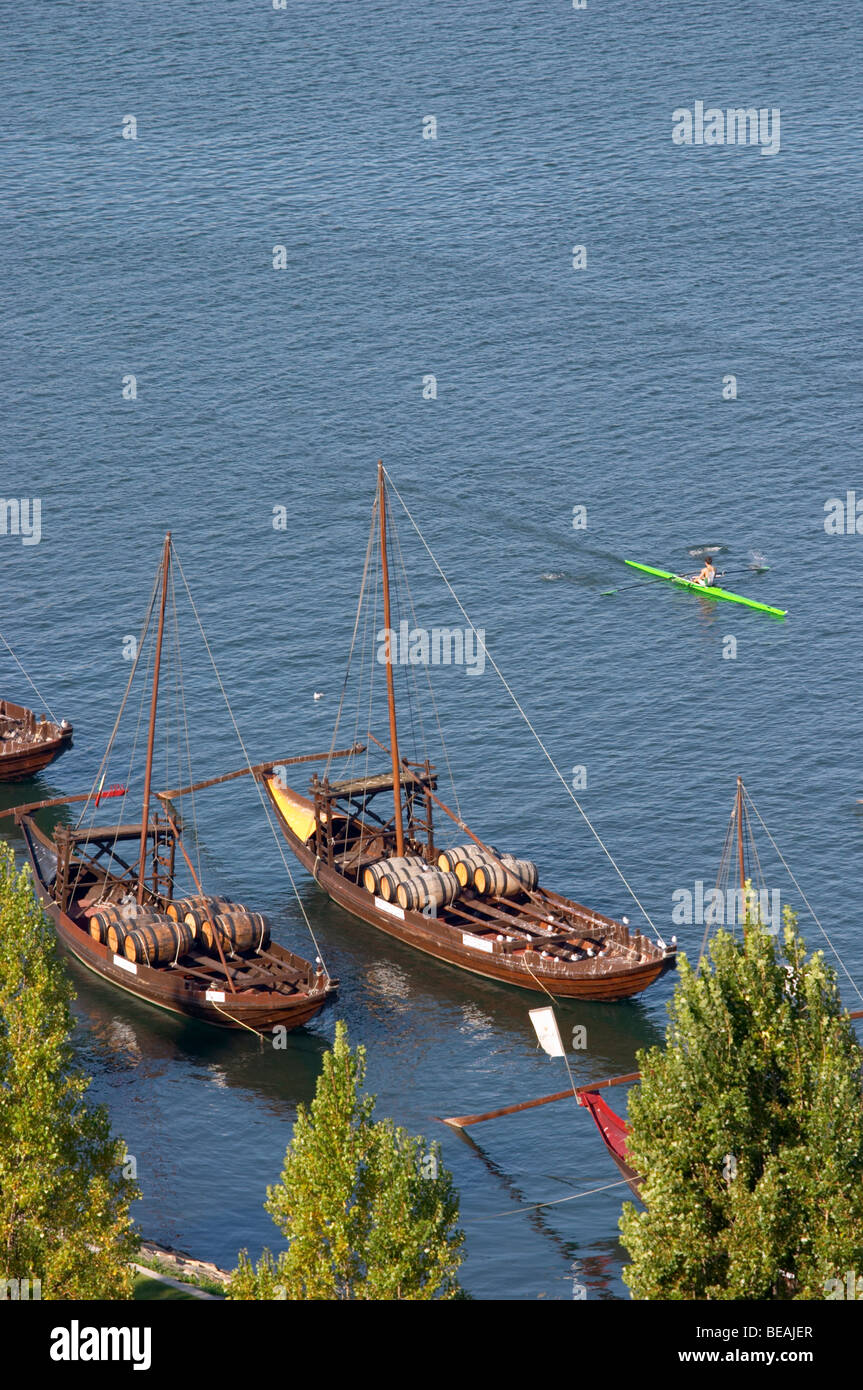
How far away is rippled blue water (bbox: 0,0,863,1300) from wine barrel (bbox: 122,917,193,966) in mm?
2776

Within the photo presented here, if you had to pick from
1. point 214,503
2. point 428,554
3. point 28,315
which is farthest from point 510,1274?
point 28,315

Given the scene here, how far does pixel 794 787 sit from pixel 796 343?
72.0m

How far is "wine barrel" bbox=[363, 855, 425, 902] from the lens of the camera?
98.6 m

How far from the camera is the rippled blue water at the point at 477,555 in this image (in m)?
86.2

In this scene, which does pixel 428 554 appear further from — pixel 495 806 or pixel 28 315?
pixel 28 315

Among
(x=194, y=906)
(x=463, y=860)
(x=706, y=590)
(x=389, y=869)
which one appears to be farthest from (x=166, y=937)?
(x=706, y=590)

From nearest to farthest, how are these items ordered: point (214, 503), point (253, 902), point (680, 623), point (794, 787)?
point (253, 902) < point (794, 787) < point (680, 623) < point (214, 503)

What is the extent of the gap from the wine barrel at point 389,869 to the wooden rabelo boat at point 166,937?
7439mm

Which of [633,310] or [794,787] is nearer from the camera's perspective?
[794,787]

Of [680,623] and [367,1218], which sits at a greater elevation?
[680,623]

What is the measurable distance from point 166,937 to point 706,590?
2253 inches

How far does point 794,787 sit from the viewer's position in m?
111

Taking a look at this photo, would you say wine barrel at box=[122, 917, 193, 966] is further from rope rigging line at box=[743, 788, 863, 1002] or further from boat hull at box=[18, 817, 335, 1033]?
rope rigging line at box=[743, 788, 863, 1002]
